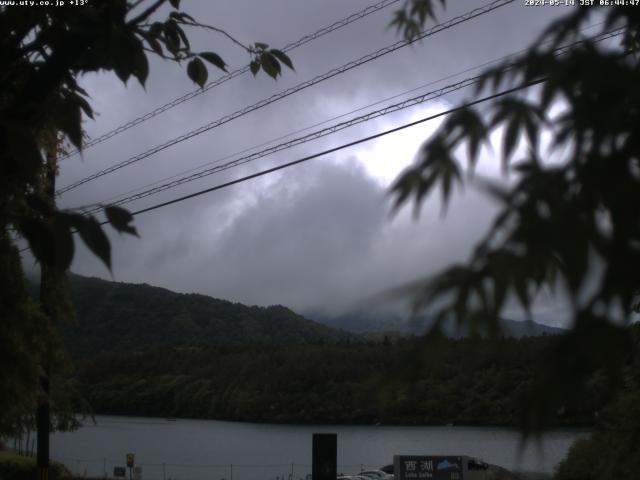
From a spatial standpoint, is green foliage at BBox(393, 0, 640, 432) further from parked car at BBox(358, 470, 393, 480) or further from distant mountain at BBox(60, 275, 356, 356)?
distant mountain at BBox(60, 275, 356, 356)

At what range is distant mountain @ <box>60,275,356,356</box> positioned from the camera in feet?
153

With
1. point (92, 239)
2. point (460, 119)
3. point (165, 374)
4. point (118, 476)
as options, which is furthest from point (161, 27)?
point (165, 374)

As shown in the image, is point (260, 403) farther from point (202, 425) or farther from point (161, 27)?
point (161, 27)

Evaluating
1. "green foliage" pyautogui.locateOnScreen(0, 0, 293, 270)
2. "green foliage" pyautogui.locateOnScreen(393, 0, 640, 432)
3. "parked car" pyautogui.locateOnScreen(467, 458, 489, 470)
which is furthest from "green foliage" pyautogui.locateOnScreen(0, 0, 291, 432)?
"parked car" pyautogui.locateOnScreen(467, 458, 489, 470)

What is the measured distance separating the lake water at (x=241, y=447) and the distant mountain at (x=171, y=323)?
7.65 meters

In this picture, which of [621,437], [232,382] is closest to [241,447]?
[232,382]

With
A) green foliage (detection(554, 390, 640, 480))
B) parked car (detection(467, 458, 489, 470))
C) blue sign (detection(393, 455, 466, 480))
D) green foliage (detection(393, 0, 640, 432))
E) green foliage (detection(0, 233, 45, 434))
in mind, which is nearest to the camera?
green foliage (detection(393, 0, 640, 432))

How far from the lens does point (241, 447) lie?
73.5 metres

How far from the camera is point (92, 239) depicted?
2.64 metres

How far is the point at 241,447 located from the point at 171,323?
20.2 metres

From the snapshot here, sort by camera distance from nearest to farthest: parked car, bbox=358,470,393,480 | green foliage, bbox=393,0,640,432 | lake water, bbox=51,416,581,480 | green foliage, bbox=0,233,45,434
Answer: green foliage, bbox=393,0,640,432
green foliage, bbox=0,233,45,434
parked car, bbox=358,470,393,480
lake water, bbox=51,416,581,480

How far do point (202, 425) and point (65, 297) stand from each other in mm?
76655

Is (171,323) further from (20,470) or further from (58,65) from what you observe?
(58,65)

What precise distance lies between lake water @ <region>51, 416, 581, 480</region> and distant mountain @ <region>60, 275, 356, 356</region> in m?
7.65
